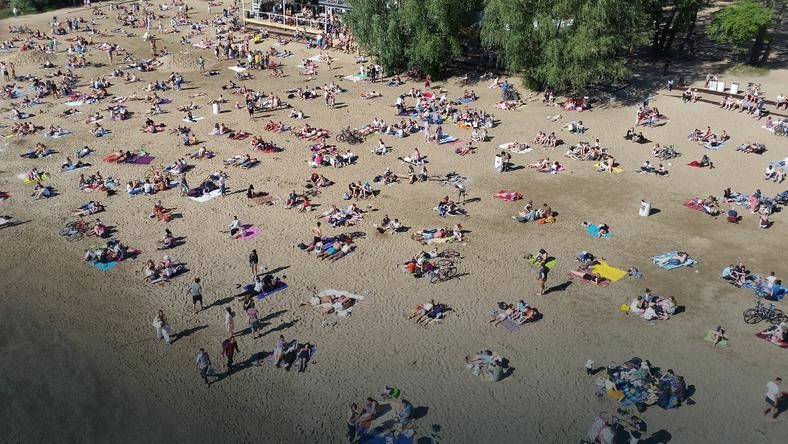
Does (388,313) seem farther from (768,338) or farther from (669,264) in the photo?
(768,338)

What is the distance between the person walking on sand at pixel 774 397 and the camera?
1672 cm

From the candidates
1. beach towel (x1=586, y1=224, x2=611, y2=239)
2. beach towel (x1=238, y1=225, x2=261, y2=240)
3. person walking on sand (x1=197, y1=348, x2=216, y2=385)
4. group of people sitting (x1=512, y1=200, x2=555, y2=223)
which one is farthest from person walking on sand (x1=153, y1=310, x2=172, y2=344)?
beach towel (x1=586, y1=224, x2=611, y2=239)

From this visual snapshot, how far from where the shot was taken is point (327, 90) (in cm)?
4538

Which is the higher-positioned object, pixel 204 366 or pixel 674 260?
pixel 674 260

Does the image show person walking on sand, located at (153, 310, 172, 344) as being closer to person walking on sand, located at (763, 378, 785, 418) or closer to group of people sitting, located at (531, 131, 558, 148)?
person walking on sand, located at (763, 378, 785, 418)

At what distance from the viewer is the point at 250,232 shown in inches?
1072

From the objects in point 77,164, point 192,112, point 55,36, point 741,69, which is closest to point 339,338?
point 77,164

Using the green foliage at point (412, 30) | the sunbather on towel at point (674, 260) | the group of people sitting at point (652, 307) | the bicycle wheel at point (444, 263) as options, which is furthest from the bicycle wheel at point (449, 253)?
the green foliage at point (412, 30)

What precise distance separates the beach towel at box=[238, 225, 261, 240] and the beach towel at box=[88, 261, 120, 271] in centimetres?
528

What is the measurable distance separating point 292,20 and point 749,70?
→ 41.4m

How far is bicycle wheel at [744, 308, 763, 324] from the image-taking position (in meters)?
20.7

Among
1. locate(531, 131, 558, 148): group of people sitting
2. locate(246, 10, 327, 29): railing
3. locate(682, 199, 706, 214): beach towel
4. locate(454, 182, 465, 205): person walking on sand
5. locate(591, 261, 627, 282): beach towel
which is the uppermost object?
locate(246, 10, 327, 29): railing

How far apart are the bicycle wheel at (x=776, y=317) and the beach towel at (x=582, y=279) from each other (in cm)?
547

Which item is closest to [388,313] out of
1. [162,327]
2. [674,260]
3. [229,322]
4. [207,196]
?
[229,322]
